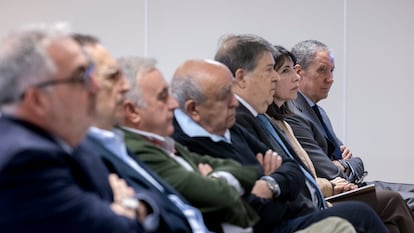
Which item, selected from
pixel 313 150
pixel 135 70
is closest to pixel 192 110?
pixel 135 70

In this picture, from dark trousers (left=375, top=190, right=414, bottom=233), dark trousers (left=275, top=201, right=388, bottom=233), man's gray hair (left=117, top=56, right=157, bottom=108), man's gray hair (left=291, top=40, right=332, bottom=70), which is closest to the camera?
man's gray hair (left=117, top=56, right=157, bottom=108)

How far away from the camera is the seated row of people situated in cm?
164

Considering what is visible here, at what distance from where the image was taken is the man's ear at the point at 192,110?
9.45 ft

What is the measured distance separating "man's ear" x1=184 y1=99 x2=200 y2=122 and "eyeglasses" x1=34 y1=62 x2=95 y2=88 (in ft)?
3.62

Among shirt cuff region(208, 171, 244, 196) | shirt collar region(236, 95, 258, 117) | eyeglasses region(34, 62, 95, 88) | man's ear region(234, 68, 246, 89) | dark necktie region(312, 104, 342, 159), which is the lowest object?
dark necktie region(312, 104, 342, 159)

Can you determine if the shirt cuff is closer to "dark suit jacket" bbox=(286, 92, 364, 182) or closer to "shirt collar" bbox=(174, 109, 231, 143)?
"shirt collar" bbox=(174, 109, 231, 143)

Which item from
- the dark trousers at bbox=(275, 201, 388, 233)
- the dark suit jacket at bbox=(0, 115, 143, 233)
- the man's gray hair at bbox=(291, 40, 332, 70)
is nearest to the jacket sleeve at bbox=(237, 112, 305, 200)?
the dark trousers at bbox=(275, 201, 388, 233)

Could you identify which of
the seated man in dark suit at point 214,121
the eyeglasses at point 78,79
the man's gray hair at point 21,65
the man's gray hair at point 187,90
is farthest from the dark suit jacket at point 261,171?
the man's gray hair at point 21,65

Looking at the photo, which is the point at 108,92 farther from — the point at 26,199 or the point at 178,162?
the point at 26,199

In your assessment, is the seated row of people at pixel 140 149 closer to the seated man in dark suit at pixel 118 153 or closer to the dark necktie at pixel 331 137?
the seated man in dark suit at pixel 118 153

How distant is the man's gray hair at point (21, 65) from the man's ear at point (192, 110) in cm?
121

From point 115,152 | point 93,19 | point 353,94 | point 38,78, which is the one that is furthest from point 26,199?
point 353,94

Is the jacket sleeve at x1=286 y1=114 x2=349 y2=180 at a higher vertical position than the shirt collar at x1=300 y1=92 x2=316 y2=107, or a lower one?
lower

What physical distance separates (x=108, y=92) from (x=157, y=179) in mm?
296
